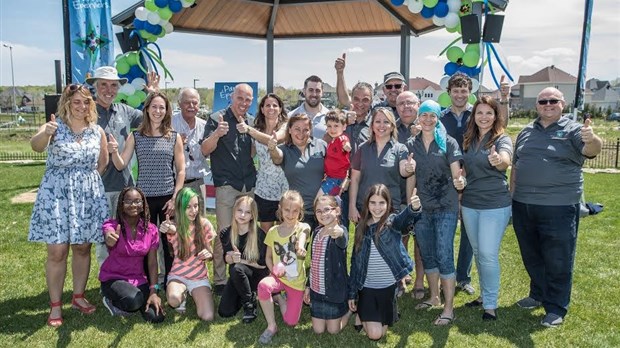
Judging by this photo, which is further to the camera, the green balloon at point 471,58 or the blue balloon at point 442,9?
the blue balloon at point 442,9

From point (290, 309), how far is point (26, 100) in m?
104

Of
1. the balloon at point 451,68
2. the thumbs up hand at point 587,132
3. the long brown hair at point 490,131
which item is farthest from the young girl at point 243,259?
the balloon at point 451,68

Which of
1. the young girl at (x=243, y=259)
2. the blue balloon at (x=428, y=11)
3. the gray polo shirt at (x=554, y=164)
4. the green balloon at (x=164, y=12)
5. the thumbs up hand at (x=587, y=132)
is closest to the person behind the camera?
the thumbs up hand at (x=587, y=132)

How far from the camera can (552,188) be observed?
14.1 ft

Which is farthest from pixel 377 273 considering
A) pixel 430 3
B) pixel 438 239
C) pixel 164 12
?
pixel 164 12

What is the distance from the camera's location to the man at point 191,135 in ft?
17.7

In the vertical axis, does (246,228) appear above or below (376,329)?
above

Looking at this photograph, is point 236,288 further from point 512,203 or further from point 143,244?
point 512,203

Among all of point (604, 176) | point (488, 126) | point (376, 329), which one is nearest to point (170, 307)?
point (376, 329)

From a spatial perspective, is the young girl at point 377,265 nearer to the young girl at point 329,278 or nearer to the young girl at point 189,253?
the young girl at point 329,278

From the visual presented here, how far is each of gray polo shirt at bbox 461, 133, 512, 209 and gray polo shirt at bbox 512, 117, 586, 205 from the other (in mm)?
245

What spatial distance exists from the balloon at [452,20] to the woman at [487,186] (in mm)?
2924

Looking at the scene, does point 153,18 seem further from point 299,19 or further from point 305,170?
point 299,19

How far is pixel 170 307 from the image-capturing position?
4.86m
